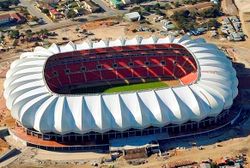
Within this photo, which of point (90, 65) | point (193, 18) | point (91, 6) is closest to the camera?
point (90, 65)

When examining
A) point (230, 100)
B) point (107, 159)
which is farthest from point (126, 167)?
point (230, 100)

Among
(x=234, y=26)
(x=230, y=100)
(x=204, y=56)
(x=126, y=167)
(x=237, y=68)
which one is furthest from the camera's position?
(x=234, y=26)

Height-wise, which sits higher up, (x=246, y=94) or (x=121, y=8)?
(x=121, y=8)

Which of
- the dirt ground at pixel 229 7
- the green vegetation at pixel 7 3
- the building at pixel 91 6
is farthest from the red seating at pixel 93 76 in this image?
the green vegetation at pixel 7 3

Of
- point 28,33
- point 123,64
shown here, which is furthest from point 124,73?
point 28,33

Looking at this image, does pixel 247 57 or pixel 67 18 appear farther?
pixel 67 18

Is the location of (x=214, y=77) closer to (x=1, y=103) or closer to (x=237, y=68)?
(x=237, y=68)

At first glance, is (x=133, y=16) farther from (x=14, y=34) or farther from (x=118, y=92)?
(x=118, y=92)
